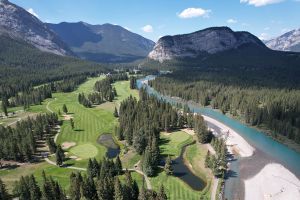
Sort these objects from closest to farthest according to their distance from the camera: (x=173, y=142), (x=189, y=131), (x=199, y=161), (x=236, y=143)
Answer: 1. (x=199, y=161)
2. (x=173, y=142)
3. (x=236, y=143)
4. (x=189, y=131)

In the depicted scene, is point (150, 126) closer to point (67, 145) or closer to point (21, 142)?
point (67, 145)

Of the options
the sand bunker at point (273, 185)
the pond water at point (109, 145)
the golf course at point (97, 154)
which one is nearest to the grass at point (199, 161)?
the golf course at point (97, 154)

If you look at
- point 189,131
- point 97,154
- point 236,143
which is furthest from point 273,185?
point 97,154

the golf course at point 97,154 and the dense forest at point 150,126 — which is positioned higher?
the dense forest at point 150,126

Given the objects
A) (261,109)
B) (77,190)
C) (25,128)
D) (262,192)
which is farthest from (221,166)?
(25,128)

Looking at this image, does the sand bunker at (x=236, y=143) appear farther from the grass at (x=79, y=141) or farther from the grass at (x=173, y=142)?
the grass at (x=79, y=141)
